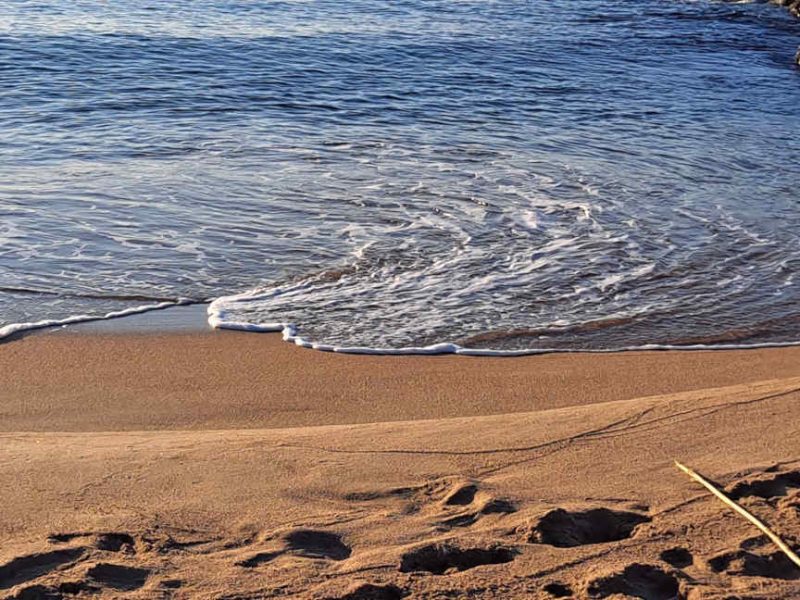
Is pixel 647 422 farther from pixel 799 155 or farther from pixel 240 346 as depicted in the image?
pixel 799 155

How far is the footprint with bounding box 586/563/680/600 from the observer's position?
3.07 metres

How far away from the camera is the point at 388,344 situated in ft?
18.9

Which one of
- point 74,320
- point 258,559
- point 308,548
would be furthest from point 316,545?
point 74,320

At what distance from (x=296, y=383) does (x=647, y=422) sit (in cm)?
179

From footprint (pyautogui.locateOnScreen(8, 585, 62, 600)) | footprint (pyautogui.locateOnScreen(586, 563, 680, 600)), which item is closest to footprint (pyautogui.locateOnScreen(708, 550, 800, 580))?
footprint (pyautogui.locateOnScreen(586, 563, 680, 600))

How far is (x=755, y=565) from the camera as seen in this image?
322cm

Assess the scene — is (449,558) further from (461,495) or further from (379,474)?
(379,474)

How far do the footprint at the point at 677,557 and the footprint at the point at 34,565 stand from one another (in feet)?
6.23

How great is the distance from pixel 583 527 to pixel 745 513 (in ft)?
1.91

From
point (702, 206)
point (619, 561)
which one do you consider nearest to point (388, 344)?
point (619, 561)

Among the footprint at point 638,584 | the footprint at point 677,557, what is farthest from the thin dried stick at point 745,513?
the footprint at point 638,584

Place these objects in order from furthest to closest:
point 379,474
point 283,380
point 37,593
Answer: point 283,380
point 379,474
point 37,593

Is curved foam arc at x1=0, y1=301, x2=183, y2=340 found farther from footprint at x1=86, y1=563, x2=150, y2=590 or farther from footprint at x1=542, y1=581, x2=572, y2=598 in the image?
footprint at x1=542, y1=581, x2=572, y2=598

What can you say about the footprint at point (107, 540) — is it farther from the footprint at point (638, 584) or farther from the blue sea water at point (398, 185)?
the blue sea water at point (398, 185)
